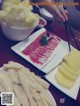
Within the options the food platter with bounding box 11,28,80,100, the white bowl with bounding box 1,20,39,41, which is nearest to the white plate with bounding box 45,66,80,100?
the food platter with bounding box 11,28,80,100

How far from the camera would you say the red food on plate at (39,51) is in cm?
78

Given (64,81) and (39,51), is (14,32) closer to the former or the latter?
(39,51)

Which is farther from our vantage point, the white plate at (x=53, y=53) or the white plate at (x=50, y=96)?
the white plate at (x=53, y=53)

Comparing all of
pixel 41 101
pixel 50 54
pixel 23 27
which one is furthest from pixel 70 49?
pixel 41 101

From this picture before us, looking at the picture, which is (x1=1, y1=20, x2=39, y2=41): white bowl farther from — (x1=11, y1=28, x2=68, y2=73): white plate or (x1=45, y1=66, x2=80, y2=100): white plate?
(x1=45, y1=66, x2=80, y2=100): white plate

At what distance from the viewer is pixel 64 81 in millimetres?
730

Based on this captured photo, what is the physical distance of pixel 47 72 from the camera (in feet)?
2.43

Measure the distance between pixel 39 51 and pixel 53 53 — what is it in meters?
0.06

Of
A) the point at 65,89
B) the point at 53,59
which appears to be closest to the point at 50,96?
the point at 65,89

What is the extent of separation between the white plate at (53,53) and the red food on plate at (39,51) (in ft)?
0.04

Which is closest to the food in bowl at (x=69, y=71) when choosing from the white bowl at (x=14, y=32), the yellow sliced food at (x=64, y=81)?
the yellow sliced food at (x=64, y=81)

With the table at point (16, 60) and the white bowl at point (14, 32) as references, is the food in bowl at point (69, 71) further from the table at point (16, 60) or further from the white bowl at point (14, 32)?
the white bowl at point (14, 32)

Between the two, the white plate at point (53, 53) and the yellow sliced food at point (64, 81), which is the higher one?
the white plate at point (53, 53)

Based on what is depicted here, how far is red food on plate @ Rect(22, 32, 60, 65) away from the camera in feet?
2.56
